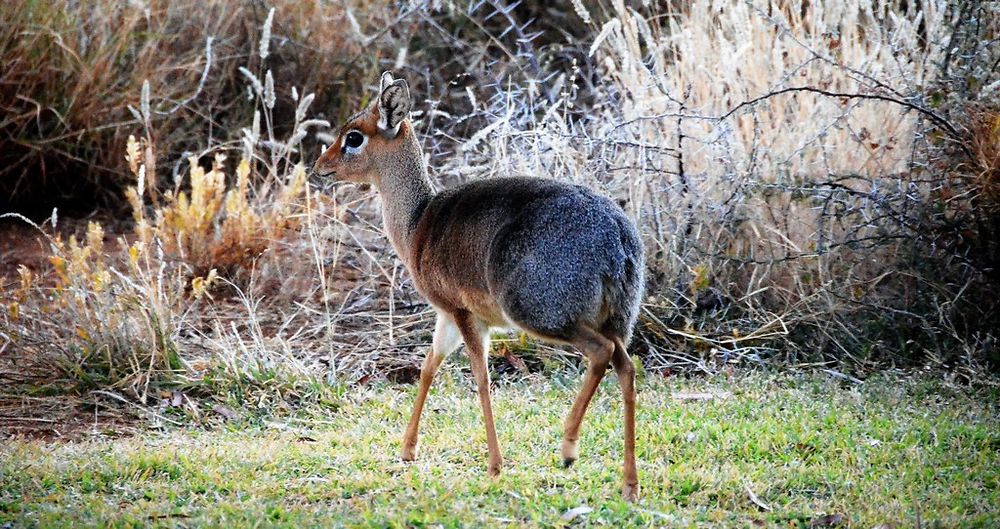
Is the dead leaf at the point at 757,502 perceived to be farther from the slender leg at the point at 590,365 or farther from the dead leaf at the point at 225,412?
the dead leaf at the point at 225,412

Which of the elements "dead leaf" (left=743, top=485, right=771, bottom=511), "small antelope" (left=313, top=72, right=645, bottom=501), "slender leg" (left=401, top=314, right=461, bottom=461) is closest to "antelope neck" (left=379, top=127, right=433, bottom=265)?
"small antelope" (left=313, top=72, right=645, bottom=501)

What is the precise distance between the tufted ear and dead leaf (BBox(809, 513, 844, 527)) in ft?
7.73

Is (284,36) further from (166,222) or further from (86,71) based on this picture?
(166,222)

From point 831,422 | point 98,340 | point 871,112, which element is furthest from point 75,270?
point 871,112

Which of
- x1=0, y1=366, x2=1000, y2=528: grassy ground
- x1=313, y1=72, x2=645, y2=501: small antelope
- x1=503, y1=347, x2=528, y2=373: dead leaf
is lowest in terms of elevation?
x1=503, y1=347, x2=528, y2=373: dead leaf

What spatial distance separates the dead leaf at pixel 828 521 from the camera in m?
4.34

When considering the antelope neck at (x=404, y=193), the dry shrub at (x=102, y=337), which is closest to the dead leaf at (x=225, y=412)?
the dry shrub at (x=102, y=337)

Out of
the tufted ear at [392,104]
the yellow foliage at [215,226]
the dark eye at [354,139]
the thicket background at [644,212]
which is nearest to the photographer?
the tufted ear at [392,104]

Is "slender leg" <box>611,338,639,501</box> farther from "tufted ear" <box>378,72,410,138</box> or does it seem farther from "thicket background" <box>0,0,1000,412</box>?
"thicket background" <box>0,0,1000,412</box>

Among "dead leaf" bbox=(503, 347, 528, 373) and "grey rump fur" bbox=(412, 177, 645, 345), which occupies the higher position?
→ "grey rump fur" bbox=(412, 177, 645, 345)

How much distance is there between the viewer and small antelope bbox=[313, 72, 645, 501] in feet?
14.7

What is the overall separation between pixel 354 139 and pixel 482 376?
128cm

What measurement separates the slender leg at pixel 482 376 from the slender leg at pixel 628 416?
0.55 m

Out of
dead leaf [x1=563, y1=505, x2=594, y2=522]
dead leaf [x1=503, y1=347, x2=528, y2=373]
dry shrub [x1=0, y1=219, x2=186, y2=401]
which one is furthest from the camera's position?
dead leaf [x1=503, y1=347, x2=528, y2=373]
